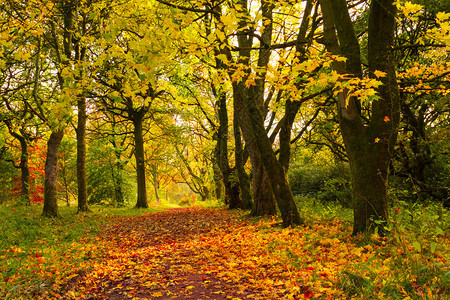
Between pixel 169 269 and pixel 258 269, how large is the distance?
183 centimetres

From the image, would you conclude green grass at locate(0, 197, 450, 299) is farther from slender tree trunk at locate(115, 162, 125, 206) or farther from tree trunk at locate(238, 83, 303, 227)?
slender tree trunk at locate(115, 162, 125, 206)

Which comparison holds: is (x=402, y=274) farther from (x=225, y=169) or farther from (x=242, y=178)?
(x=225, y=169)

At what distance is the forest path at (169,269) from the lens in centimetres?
421

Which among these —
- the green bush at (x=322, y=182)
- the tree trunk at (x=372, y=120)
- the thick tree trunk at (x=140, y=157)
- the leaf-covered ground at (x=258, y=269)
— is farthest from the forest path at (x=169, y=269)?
the thick tree trunk at (x=140, y=157)

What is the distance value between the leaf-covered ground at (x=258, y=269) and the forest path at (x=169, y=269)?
0.6 inches

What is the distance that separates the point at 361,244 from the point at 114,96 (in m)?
4.89

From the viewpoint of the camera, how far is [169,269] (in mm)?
5496

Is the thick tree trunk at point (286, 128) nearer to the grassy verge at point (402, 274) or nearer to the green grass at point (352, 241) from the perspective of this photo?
the green grass at point (352, 241)

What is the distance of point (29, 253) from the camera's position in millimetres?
5906

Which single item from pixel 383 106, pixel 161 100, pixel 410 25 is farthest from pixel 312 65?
pixel 161 100

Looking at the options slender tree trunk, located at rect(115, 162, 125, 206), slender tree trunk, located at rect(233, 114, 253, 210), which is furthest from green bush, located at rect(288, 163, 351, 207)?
slender tree trunk, located at rect(115, 162, 125, 206)

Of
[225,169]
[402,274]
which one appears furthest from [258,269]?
[225,169]

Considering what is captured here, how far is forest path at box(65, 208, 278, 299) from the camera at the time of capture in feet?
13.8

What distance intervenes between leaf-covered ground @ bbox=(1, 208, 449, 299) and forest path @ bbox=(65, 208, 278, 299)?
0.05 feet
